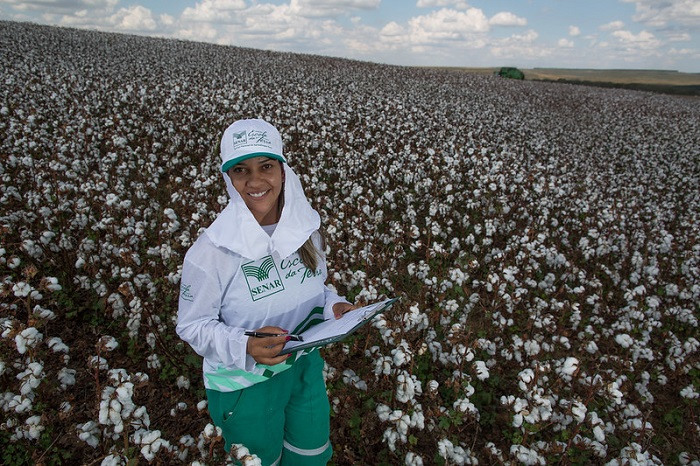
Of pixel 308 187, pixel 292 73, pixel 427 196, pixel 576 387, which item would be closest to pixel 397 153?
pixel 427 196

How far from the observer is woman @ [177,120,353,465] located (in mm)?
2129

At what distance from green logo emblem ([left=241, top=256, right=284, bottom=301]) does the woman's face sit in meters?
0.30

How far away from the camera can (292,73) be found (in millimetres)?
25109

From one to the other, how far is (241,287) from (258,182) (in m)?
0.62

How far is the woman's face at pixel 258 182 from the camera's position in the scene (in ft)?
7.38

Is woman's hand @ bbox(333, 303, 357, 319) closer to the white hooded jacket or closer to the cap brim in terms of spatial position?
the white hooded jacket

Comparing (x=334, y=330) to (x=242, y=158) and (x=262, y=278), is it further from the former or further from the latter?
(x=242, y=158)

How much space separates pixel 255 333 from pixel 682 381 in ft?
21.7

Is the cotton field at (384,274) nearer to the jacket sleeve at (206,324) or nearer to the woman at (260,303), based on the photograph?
the woman at (260,303)

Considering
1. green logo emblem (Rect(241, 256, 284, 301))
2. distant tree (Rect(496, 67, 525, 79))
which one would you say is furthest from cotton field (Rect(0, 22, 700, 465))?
distant tree (Rect(496, 67, 525, 79))

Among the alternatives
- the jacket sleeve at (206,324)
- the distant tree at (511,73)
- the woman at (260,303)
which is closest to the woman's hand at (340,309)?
the woman at (260,303)

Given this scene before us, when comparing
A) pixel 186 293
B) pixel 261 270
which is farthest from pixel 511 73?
pixel 186 293

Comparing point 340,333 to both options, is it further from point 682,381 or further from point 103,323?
point 682,381

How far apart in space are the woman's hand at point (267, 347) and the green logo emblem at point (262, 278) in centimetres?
33
